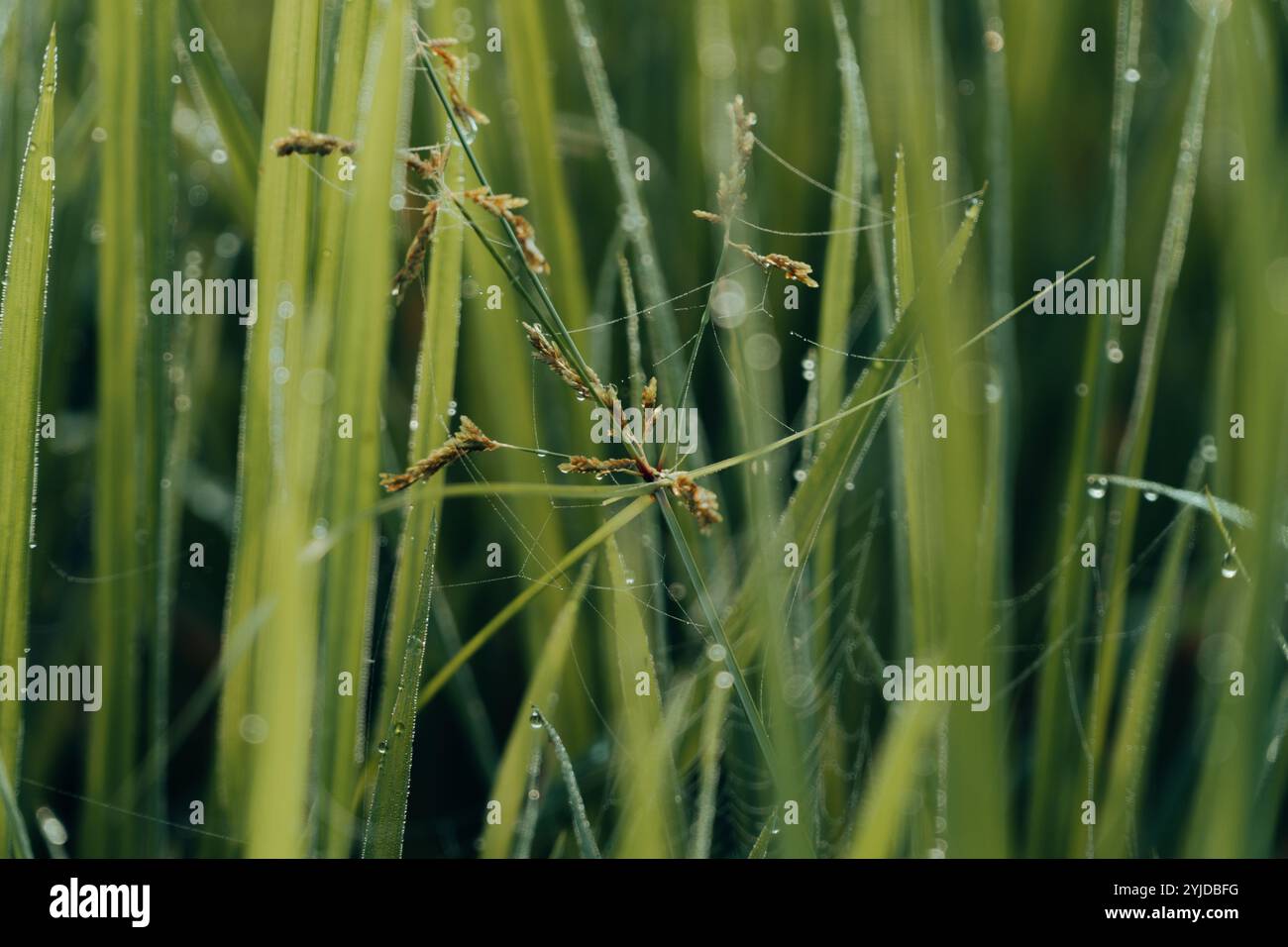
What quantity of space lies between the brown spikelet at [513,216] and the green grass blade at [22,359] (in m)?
0.24

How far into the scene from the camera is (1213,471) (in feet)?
1.82


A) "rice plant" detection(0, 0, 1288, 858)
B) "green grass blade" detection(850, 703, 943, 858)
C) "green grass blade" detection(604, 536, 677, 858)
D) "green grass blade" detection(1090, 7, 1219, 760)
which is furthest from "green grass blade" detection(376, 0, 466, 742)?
"green grass blade" detection(1090, 7, 1219, 760)

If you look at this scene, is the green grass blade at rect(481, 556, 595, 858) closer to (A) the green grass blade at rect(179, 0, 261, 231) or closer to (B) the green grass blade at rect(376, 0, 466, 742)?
(B) the green grass blade at rect(376, 0, 466, 742)

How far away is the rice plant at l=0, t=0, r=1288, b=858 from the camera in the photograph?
46 centimetres

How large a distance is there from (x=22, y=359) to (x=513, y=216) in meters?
0.28

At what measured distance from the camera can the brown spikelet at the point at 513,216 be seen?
1.40 feet

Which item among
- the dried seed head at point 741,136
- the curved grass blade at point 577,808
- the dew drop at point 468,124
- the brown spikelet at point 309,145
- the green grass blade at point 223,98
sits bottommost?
the curved grass blade at point 577,808

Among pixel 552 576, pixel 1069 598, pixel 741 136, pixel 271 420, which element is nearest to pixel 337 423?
pixel 271 420

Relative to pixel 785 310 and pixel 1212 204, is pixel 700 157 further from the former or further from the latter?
pixel 1212 204

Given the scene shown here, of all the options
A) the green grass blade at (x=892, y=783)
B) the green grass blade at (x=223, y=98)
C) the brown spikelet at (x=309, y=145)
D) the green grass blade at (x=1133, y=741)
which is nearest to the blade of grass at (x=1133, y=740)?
the green grass blade at (x=1133, y=741)

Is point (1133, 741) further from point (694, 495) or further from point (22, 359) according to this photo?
point (22, 359)

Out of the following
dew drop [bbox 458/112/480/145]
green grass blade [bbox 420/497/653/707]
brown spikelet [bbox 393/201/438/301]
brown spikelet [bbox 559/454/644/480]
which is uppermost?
dew drop [bbox 458/112/480/145]

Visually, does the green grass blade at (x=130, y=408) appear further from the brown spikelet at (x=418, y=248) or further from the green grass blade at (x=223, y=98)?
the brown spikelet at (x=418, y=248)

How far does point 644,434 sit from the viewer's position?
45 centimetres
